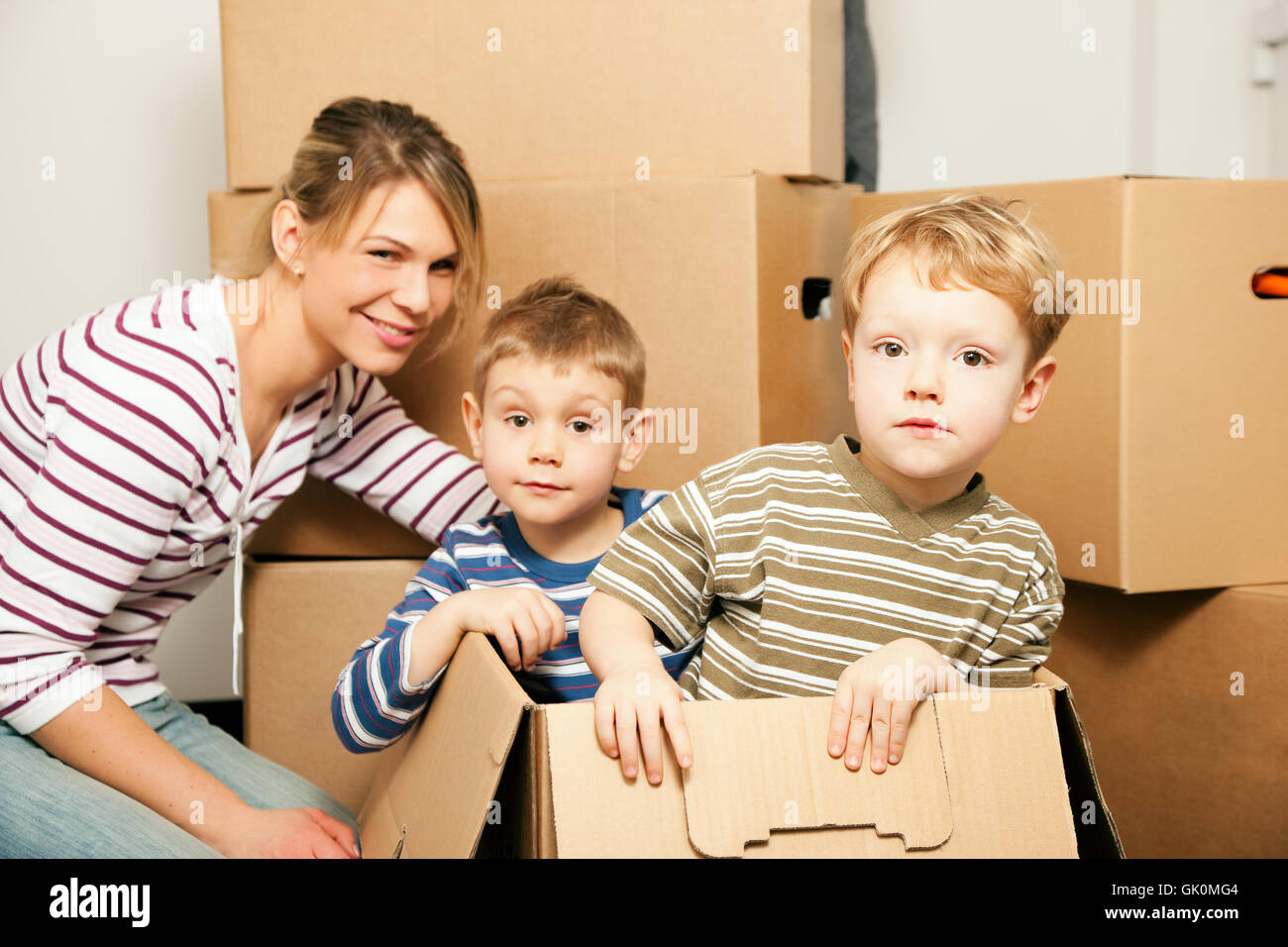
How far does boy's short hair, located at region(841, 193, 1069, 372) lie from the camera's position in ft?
2.36

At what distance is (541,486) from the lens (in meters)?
0.85

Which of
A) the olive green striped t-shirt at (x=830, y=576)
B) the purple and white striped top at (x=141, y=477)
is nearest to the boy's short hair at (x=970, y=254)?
the olive green striped t-shirt at (x=830, y=576)

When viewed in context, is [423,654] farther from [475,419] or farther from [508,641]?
[475,419]

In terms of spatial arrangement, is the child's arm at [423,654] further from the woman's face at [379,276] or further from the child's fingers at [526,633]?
the woman's face at [379,276]

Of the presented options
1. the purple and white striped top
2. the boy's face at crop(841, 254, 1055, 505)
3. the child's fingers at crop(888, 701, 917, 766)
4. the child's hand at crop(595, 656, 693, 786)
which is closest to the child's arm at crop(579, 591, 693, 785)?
the child's hand at crop(595, 656, 693, 786)

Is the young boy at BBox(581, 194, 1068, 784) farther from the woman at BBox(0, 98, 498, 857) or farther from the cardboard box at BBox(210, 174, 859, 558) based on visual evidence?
the woman at BBox(0, 98, 498, 857)

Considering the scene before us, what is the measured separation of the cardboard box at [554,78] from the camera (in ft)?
3.42

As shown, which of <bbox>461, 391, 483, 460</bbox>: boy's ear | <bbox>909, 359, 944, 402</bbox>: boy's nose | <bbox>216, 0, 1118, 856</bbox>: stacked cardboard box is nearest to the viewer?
<bbox>909, 359, 944, 402</bbox>: boy's nose

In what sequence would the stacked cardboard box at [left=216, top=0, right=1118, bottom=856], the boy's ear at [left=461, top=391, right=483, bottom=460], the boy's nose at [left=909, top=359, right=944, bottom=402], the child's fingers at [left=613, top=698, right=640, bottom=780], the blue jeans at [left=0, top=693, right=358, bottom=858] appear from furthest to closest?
1. the stacked cardboard box at [left=216, top=0, right=1118, bottom=856]
2. the boy's ear at [left=461, top=391, right=483, bottom=460]
3. the blue jeans at [left=0, top=693, right=358, bottom=858]
4. the boy's nose at [left=909, top=359, right=944, bottom=402]
5. the child's fingers at [left=613, top=698, right=640, bottom=780]

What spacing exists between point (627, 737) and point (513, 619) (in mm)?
187

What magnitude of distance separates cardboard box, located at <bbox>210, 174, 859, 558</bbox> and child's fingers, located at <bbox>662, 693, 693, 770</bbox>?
475mm

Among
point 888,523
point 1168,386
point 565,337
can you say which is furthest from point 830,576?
point 1168,386
